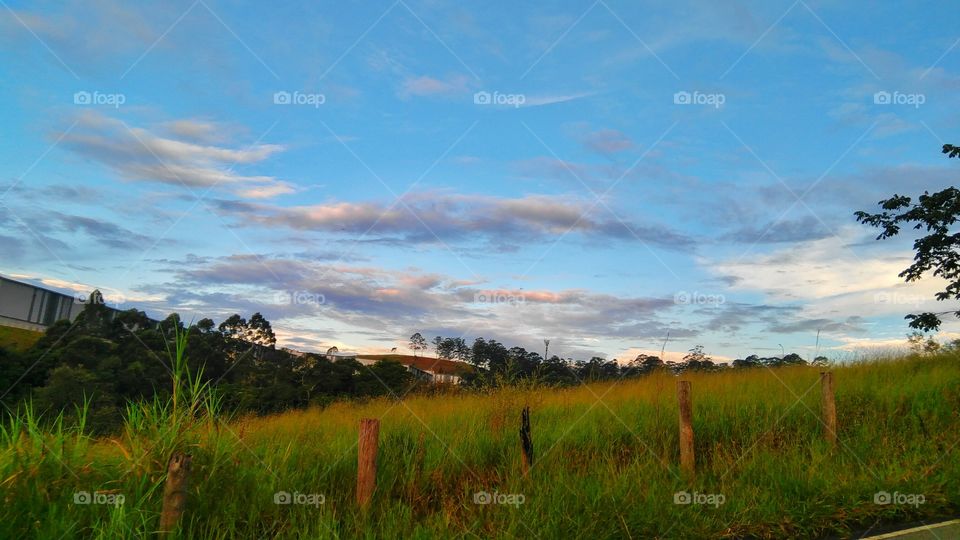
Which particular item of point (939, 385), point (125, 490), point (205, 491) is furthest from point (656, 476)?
point (939, 385)

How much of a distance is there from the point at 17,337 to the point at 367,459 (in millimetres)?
20987

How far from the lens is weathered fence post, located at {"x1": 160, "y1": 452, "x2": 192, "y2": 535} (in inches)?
204

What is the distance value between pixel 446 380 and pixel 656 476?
1060 cm

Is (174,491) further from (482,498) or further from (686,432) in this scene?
(686,432)

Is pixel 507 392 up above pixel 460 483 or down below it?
above

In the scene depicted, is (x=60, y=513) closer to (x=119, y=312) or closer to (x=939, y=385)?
(x=119, y=312)

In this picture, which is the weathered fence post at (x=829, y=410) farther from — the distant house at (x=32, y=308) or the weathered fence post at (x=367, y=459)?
the distant house at (x=32, y=308)

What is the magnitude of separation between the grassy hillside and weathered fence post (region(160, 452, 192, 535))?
17.6 m

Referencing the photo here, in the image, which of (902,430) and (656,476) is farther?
(902,430)

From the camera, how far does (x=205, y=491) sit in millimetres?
6273

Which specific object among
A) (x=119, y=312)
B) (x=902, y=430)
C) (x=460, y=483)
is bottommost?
(x=460, y=483)

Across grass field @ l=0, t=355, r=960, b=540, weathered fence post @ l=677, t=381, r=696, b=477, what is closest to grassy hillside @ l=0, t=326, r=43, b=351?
grass field @ l=0, t=355, r=960, b=540

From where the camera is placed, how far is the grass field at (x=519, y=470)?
19.6 feet

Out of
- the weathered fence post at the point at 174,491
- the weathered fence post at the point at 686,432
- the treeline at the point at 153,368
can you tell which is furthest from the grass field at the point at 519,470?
the treeline at the point at 153,368
